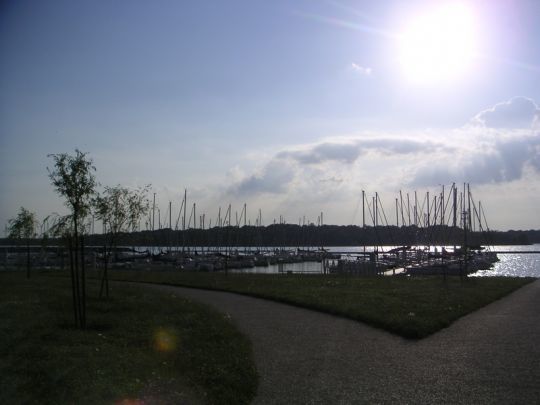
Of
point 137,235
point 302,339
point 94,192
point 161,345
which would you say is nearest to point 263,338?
point 302,339

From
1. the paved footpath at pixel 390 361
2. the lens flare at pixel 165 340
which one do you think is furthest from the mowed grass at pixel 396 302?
the lens flare at pixel 165 340

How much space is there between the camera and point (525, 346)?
12.2 m

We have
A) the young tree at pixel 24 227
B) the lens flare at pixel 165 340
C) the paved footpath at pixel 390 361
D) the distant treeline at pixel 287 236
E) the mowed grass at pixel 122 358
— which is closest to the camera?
the mowed grass at pixel 122 358

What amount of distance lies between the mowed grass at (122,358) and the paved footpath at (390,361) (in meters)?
0.65

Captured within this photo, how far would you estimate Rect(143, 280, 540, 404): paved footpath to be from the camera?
28.3 ft

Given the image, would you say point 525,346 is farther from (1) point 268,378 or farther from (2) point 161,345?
(2) point 161,345

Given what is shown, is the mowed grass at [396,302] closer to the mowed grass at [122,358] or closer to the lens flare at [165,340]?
the mowed grass at [122,358]

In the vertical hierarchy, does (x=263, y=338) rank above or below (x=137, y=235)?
below

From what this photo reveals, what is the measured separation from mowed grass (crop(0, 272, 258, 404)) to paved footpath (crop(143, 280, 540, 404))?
2.15ft

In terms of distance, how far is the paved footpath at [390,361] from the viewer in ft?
28.3

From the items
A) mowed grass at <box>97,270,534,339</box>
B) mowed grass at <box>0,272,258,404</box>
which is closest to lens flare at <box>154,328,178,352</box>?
mowed grass at <box>0,272,258,404</box>

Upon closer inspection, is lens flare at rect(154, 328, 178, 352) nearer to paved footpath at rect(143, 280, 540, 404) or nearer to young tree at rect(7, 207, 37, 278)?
paved footpath at rect(143, 280, 540, 404)

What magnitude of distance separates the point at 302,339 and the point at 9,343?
244 inches

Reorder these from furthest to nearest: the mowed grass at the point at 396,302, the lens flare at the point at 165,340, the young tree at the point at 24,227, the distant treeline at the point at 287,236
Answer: the distant treeline at the point at 287,236 → the young tree at the point at 24,227 → the mowed grass at the point at 396,302 → the lens flare at the point at 165,340
